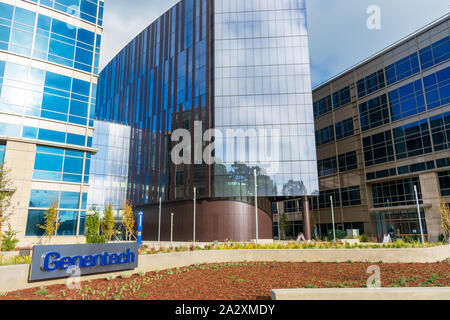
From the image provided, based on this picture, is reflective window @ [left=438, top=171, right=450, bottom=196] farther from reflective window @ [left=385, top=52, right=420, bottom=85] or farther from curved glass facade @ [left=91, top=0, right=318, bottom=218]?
curved glass facade @ [left=91, top=0, right=318, bottom=218]

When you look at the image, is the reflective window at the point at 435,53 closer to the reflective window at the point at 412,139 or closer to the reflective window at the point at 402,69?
the reflective window at the point at 402,69

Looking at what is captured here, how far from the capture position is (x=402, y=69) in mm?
51812

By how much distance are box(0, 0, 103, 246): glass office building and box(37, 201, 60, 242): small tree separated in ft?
1.92

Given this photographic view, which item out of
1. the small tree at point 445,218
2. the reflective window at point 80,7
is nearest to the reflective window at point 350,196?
the small tree at point 445,218

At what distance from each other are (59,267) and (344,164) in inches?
2324

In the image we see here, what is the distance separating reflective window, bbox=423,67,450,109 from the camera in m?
44.6

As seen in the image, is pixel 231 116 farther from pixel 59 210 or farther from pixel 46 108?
pixel 59 210

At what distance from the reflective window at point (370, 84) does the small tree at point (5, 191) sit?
5789cm

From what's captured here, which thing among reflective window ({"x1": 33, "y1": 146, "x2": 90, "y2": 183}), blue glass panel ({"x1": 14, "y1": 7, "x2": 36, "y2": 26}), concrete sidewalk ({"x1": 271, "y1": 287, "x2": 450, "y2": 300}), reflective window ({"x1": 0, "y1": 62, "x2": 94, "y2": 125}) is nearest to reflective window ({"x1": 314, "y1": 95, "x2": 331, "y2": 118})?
reflective window ({"x1": 0, "y1": 62, "x2": 94, "y2": 125})

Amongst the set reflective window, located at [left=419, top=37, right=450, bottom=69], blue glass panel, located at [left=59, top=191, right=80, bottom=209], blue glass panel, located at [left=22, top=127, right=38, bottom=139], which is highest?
reflective window, located at [left=419, top=37, right=450, bottom=69]

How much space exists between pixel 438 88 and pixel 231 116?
31.3 metres

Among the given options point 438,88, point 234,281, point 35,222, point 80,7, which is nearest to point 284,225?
point 438,88

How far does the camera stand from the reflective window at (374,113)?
5491 centimetres
